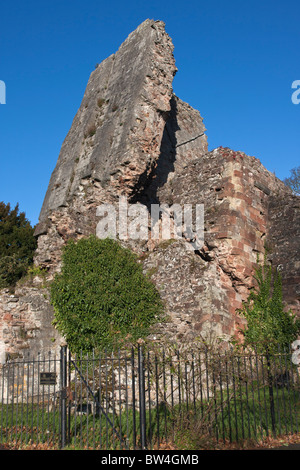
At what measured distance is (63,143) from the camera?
18750mm

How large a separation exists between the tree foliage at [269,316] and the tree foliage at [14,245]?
8.65m

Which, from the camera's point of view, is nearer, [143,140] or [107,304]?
[107,304]

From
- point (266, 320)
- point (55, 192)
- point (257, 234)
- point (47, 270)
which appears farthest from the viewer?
point (55, 192)

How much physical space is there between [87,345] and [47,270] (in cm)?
397

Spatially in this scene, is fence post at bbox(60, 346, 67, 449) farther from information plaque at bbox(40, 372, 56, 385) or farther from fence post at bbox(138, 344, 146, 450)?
fence post at bbox(138, 344, 146, 450)

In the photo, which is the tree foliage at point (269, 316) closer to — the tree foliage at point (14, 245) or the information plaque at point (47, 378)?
the information plaque at point (47, 378)

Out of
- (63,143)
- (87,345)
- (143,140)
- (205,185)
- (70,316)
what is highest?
(63,143)

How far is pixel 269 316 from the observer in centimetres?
1159

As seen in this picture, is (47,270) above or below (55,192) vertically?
below

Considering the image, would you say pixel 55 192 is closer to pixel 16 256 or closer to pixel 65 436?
pixel 16 256

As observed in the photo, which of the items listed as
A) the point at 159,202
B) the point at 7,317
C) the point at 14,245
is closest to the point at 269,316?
the point at 159,202

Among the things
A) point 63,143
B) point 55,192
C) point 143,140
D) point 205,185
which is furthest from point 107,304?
point 63,143

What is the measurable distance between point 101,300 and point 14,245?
8.88 meters

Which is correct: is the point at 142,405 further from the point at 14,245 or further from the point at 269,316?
the point at 14,245
